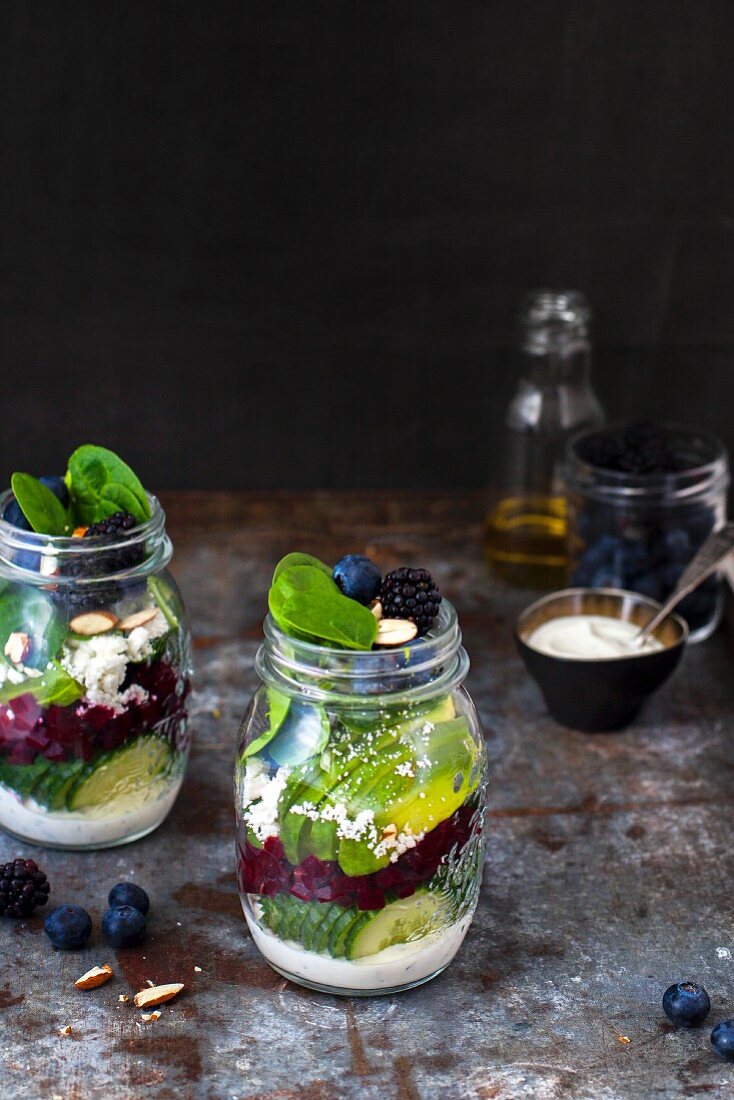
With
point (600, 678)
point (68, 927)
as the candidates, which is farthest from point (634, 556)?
point (68, 927)

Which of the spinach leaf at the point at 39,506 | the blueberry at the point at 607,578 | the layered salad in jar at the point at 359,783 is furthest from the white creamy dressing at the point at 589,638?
the spinach leaf at the point at 39,506

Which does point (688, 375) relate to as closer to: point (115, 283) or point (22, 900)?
point (115, 283)

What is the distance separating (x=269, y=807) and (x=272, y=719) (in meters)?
0.08

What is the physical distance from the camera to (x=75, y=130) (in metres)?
2.04

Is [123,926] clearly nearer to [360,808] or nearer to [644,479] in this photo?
[360,808]

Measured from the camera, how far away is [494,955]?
1247 millimetres

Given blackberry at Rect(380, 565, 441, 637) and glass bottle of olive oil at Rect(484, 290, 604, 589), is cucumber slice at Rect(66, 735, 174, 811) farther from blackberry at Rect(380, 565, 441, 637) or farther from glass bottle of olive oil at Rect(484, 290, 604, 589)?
glass bottle of olive oil at Rect(484, 290, 604, 589)

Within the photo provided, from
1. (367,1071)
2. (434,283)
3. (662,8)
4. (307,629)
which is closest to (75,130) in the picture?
(434,283)

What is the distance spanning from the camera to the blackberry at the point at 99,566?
1.27 metres

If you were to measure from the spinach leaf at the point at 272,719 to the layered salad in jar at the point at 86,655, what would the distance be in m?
0.18

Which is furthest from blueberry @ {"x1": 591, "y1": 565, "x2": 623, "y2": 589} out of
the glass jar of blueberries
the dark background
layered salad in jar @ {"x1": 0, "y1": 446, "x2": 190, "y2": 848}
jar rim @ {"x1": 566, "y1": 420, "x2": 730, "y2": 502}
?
layered salad in jar @ {"x1": 0, "y1": 446, "x2": 190, "y2": 848}

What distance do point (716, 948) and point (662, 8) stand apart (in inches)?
56.2

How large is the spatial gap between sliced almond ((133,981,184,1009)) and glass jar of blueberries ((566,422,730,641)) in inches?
35.5

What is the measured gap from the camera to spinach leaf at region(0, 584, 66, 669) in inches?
50.1
